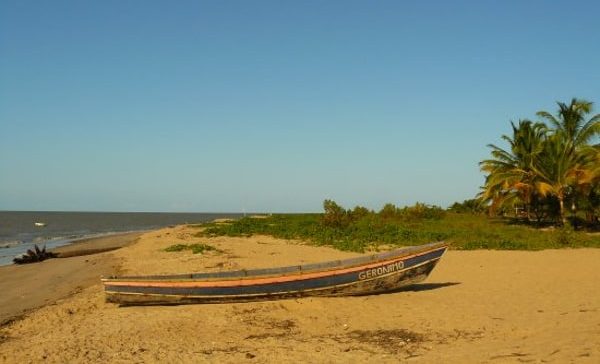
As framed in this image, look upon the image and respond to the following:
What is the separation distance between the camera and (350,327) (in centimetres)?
856

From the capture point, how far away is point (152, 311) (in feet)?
32.4

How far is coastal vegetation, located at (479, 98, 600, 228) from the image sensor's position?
26344 mm

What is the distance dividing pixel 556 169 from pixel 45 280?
82.0ft

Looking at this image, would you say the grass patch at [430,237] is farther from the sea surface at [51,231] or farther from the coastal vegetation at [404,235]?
the sea surface at [51,231]

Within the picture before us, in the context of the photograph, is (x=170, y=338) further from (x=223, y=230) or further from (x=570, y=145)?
(x=570, y=145)

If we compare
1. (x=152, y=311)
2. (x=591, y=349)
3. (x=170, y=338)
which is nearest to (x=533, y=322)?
(x=591, y=349)

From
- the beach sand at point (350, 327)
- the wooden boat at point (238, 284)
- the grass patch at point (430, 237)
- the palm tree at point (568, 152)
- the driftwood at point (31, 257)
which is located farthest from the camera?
the palm tree at point (568, 152)

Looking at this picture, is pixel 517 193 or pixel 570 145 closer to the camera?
pixel 570 145

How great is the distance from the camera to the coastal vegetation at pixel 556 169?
2634 centimetres

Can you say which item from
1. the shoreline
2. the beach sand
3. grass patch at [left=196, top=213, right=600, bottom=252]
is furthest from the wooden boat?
grass patch at [left=196, top=213, right=600, bottom=252]

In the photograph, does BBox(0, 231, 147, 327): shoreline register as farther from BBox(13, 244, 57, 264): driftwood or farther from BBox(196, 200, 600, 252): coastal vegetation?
BBox(196, 200, 600, 252): coastal vegetation

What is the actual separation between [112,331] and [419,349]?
17.0 ft

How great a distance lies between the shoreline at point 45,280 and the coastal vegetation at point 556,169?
881 inches

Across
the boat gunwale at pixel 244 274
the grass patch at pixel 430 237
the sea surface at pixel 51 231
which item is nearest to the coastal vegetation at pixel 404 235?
the grass patch at pixel 430 237
